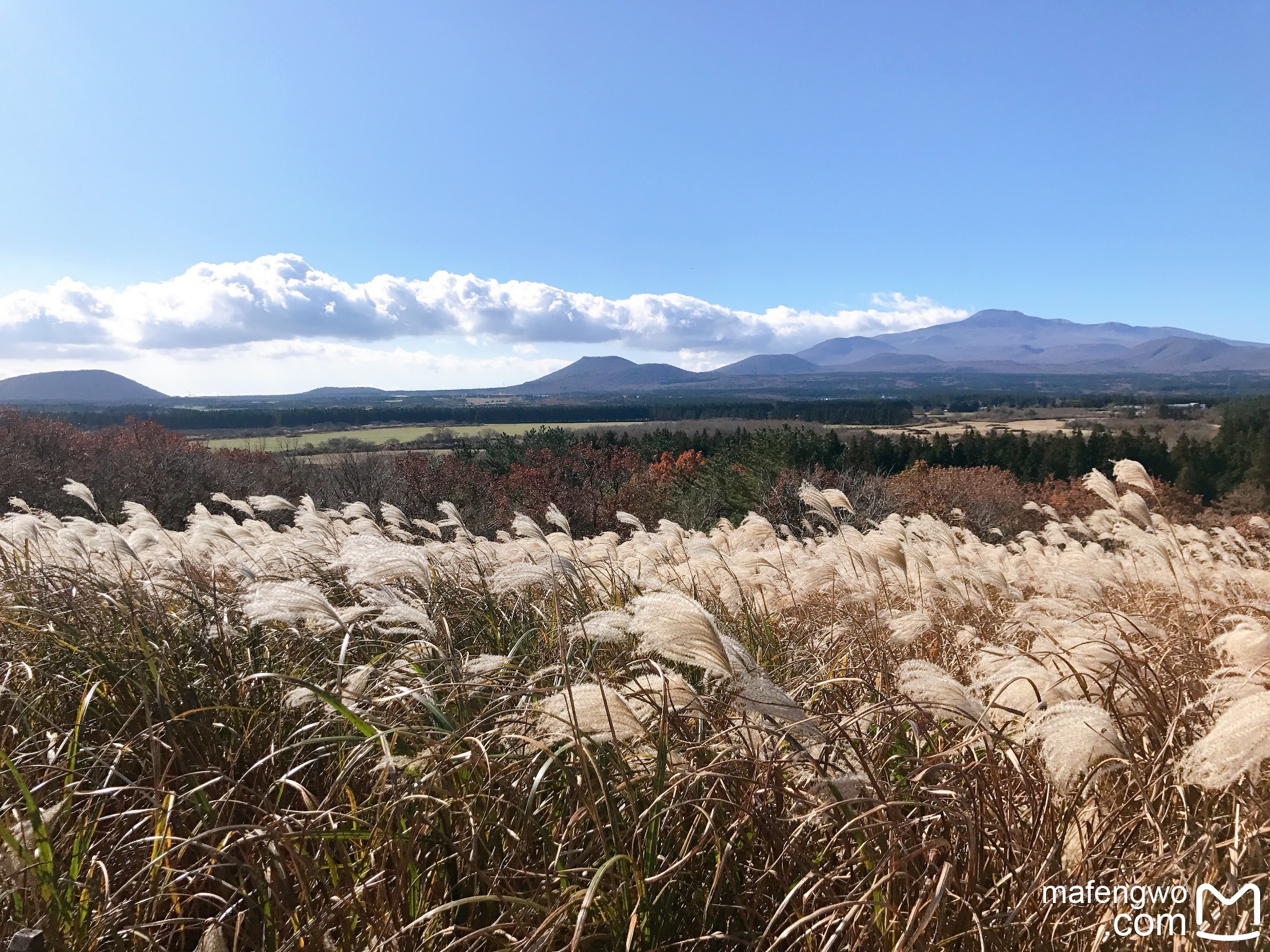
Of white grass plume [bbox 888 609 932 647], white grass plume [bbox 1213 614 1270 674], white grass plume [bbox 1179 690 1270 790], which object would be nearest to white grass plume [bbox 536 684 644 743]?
white grass plume [bbox 1179 690 1270 790]

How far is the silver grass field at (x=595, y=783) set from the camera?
1.80m

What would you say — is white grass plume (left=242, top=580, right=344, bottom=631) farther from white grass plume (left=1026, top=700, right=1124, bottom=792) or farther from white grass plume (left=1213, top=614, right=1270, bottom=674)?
white grass plume (left=1213, top=614, right=1270, bottom=674)

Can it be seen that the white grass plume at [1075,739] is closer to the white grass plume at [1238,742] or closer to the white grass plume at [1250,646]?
the white grass plume at [1238,742]

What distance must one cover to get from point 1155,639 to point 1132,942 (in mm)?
1622

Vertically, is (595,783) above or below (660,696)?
below

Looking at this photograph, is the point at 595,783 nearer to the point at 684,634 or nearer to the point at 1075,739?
the point at 684,634

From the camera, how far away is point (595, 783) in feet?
7.77

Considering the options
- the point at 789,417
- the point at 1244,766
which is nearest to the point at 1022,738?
the point at 1244,766

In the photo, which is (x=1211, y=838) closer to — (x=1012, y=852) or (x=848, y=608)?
(x=1012, y=852)

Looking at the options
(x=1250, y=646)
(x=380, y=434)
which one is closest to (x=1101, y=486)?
(x=1250, y=646)

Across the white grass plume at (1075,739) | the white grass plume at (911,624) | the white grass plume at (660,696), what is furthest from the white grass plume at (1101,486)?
the white grass plume at (660,696)

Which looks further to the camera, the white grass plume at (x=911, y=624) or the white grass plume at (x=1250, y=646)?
the white grass plume at (x=911, y=624)

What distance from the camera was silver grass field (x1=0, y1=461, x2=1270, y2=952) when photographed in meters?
1.80

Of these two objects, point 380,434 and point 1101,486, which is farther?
point 380,434
